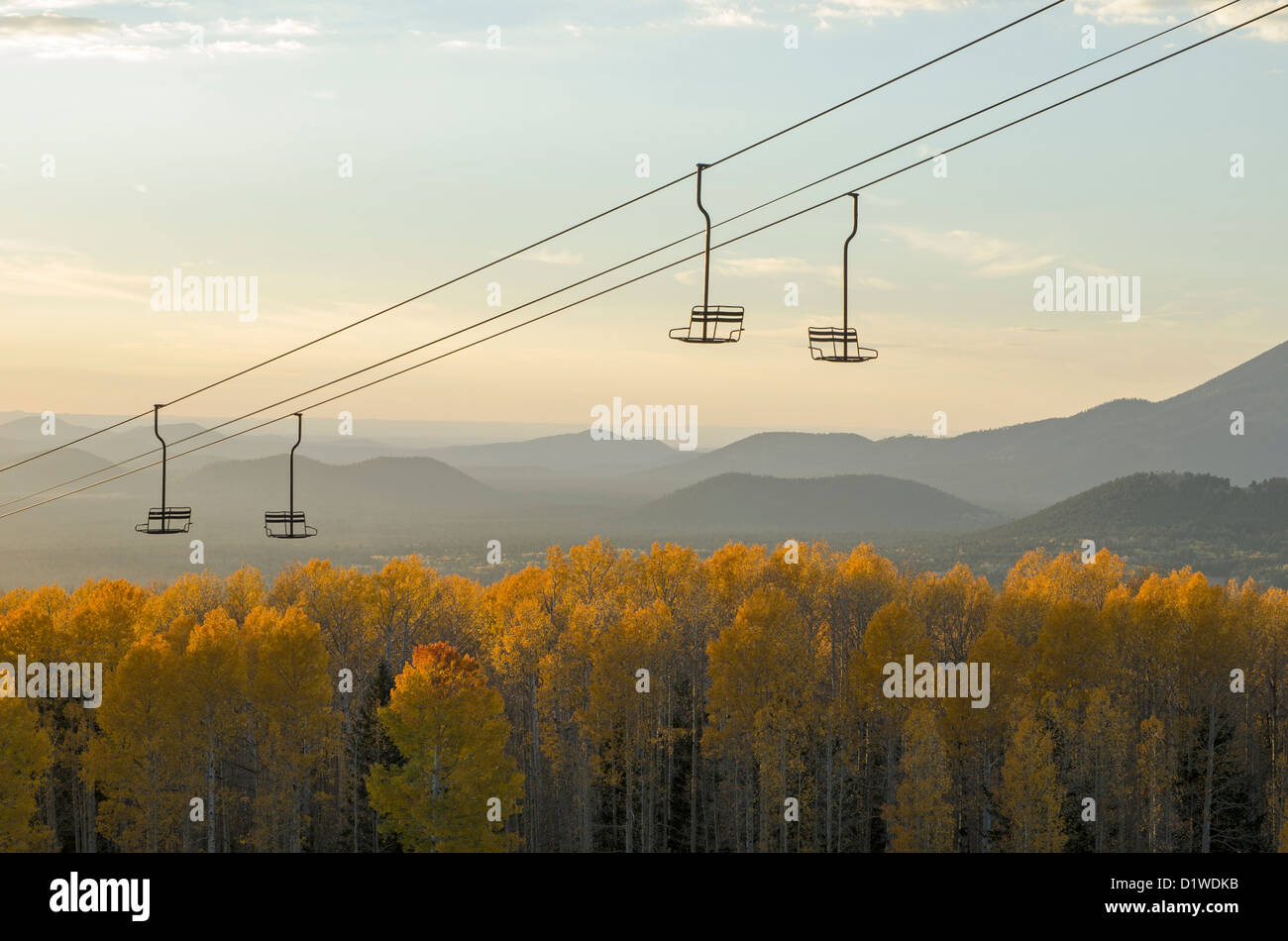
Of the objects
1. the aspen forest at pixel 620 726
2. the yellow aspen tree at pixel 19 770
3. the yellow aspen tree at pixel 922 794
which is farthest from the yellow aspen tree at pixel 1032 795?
the yellow aspen tree at pixel 19 770

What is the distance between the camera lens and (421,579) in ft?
227

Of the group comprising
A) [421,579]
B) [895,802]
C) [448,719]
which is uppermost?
[421,579]

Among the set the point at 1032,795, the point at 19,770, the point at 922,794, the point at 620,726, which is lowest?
the point at 922,794

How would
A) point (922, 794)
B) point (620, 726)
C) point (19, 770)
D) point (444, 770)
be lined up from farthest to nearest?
point (620, 726), point (922, 794), point (19, 770), point (444, 770)

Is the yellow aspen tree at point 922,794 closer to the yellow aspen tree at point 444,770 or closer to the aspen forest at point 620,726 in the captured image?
the aspen forest at point 620,726

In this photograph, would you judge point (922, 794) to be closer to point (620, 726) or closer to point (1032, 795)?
point (1032, 795)

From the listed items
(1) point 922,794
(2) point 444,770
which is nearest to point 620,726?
(2) point 444,770

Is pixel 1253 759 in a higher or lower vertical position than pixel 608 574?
lower

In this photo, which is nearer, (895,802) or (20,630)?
(20,630)

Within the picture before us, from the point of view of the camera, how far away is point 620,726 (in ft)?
190

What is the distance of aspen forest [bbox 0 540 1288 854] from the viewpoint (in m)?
50.9

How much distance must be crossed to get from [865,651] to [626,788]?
14.2 m
